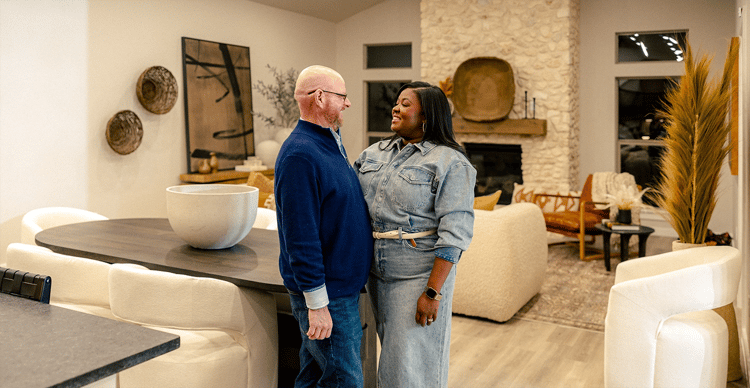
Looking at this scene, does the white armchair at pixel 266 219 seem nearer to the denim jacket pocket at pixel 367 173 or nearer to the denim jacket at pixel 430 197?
Result: the denim jacket pocket at pixel 367 173

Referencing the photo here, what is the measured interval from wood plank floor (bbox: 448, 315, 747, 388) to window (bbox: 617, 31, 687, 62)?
4.75 m

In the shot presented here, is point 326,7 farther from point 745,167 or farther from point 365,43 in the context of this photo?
point 745,167

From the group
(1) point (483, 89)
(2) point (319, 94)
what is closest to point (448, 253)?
(2) point (319, 94)

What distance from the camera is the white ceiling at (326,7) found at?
809cm

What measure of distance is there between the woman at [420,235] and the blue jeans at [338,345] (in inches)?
5.0

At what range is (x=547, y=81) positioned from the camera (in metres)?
7.30

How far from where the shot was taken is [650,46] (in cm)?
739

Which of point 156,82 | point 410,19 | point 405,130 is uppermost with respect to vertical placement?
point 410,19

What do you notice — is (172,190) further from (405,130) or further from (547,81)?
(547,81)

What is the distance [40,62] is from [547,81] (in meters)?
5.37

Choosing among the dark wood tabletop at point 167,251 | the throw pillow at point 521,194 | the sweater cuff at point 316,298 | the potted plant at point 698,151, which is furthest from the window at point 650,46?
the sweater cuff at point 316,298

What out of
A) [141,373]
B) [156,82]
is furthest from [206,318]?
[156,82]

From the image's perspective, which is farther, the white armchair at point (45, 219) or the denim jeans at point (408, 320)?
the white armchair at point (45, 219)

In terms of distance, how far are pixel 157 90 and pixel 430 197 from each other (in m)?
5.11
